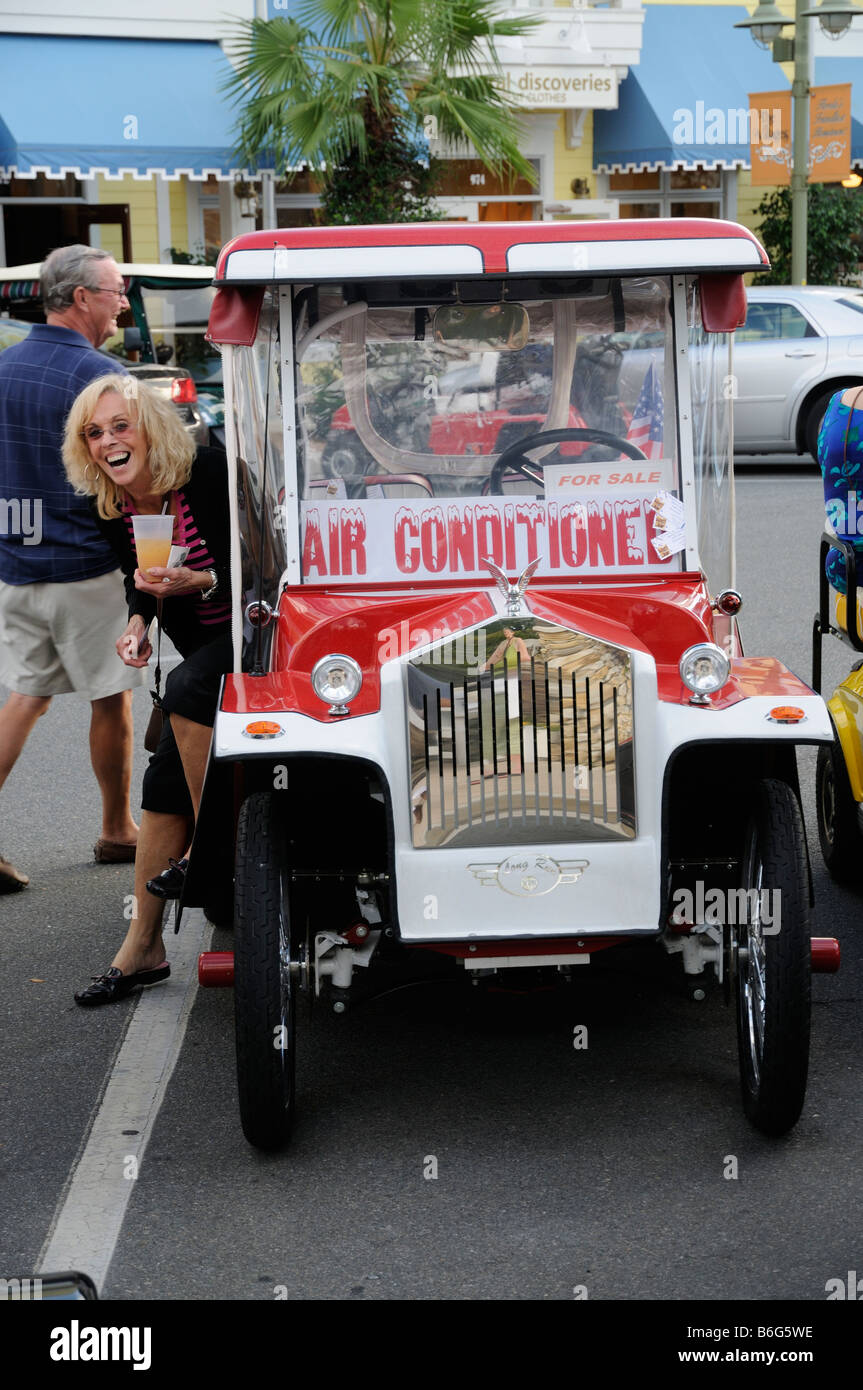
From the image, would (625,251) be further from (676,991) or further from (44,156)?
(44,156)

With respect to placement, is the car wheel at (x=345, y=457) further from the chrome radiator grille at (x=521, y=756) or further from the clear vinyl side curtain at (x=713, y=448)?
the chrome radiator grille at (x=521, y=756)

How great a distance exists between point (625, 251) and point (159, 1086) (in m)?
2.36

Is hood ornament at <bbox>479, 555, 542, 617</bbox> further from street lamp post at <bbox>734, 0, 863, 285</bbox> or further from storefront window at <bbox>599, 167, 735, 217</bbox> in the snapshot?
storefront window at <bbox>599, 167, 735, 217</bbox>

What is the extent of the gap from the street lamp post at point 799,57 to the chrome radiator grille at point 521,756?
16.8 meters

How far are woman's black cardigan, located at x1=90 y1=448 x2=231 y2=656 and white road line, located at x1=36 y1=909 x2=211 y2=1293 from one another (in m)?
0.99

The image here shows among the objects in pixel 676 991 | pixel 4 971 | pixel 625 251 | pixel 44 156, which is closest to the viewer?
pixel 625 251

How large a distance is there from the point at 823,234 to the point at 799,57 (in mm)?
2872

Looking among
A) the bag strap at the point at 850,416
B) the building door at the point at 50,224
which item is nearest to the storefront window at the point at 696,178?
the building door at the point at 50,224

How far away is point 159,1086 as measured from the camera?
420cm

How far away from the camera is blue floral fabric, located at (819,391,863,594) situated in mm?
5086

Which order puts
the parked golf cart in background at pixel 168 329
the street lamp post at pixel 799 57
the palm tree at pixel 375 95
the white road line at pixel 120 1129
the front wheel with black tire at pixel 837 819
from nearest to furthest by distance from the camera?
1. the white road line at pixel 120 1129
2. the front wheel with black tire at pixel 837 819
3. the parked golf cart in background at pixel 168 329
4. the palm tree at pixel 375 95
5. the street lamp post at pixel 799 57

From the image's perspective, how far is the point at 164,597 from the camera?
4672 mm

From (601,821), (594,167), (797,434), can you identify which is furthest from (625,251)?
(594,167)

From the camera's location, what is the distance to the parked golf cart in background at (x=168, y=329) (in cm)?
1356
